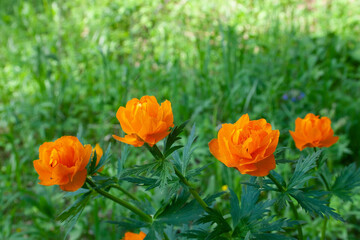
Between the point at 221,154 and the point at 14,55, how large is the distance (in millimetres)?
2920

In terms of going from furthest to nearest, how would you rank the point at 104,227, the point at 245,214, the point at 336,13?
the point at 336,13
the point at 104,227
the point at 245,214

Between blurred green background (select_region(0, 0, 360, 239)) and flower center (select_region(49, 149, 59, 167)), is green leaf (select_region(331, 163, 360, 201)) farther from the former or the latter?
flower center (select_region(49, 149, 59, 167))

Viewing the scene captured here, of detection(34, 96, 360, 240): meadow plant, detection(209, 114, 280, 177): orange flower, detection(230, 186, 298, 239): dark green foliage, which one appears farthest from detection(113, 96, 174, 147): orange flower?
detection(230, 186, 298, 239): dark green foliage

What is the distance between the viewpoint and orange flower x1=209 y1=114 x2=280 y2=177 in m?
0.64

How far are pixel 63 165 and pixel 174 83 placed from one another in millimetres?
1673

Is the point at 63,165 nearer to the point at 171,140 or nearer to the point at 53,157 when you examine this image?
the point at 53,157

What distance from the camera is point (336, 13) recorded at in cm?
329

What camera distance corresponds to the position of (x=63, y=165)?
66 cm

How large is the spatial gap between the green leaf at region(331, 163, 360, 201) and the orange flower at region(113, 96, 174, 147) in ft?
1.74

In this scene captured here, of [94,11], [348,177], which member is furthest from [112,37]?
[348,177]

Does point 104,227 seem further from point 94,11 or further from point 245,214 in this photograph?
point 94,11

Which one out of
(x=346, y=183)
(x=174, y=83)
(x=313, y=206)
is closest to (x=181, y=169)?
(x=313, y=206)

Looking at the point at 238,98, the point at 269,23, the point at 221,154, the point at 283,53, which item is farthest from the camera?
the point at 269,23

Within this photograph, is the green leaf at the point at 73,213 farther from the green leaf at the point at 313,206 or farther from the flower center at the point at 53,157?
the green leaf at the point at 313,206
